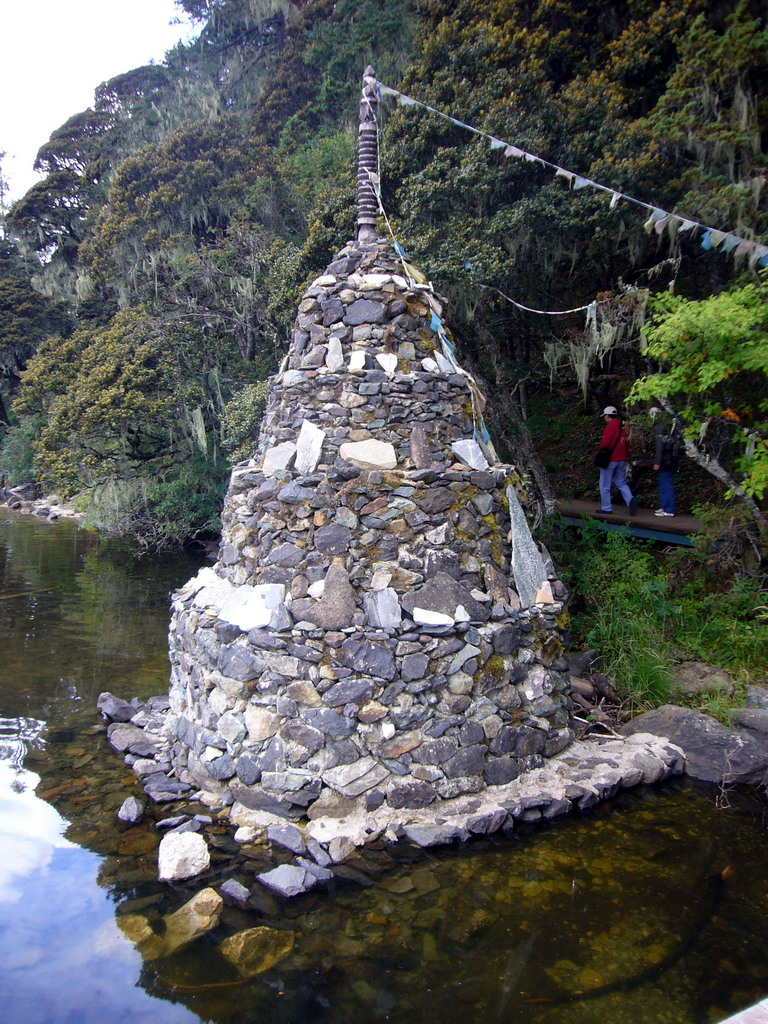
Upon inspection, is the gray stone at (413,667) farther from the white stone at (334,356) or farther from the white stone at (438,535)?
the white stone at (334,356)

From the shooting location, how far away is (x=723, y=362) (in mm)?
6070

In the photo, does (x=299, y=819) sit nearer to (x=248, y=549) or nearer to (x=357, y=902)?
(x=357, y=902)

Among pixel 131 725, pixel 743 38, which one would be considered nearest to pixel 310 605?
pixel 131 725

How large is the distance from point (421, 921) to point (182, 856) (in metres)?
1.53

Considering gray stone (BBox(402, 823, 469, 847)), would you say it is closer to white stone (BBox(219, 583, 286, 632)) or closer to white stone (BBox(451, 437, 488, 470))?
white stone (BBox(219, 583, 286, 632))

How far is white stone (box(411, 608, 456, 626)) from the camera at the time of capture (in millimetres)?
4695

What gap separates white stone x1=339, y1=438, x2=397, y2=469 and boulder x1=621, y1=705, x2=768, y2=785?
3335 millimetres

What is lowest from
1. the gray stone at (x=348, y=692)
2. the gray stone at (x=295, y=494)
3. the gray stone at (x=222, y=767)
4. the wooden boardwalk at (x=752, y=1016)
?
the gray stone at (x=222, y=767)

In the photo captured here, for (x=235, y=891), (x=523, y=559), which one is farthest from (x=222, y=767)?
(x=523, y=559)

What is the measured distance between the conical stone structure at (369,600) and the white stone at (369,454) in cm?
1

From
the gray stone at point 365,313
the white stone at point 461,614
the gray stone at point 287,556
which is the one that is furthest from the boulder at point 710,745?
the gray stone at point 365,313

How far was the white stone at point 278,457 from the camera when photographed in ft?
17.1

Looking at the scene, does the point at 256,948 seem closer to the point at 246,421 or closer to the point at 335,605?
the point at 335,605

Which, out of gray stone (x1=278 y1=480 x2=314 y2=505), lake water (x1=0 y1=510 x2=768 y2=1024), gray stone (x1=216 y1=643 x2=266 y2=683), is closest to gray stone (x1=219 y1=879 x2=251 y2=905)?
lake water (x1=0 y1=510 x2=768 y2=1024)
